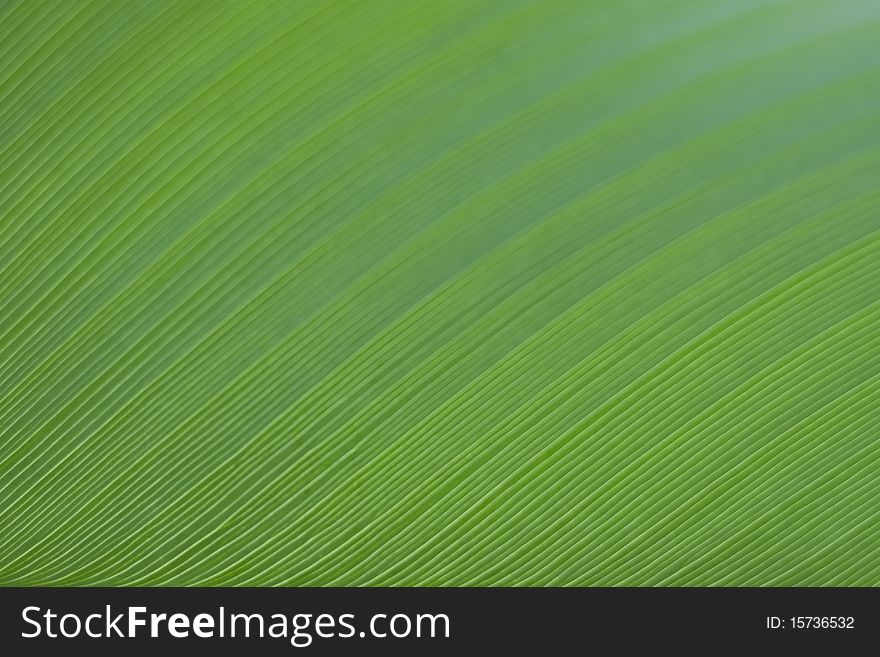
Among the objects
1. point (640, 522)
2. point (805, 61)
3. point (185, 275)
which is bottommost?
point (640, 522)

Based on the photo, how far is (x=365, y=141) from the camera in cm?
51

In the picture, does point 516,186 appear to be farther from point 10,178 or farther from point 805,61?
point 10,178

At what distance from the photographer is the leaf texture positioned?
1.65 feet

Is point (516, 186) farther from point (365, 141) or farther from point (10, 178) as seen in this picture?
point (10, 178)

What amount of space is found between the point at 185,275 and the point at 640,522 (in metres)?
0.35

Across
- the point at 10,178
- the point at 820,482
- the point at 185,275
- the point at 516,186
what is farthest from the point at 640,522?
the point at 10,178

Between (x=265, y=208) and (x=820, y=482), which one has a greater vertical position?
(x=265, y=208)

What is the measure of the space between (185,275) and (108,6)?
0.17m

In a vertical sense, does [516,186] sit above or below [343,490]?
above

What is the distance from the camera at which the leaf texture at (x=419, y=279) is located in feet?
1.65

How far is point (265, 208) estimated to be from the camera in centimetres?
51

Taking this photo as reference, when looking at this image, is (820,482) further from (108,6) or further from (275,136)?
(108,6)

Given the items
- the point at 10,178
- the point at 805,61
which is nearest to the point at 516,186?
the point at 805,61

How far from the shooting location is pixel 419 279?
1.69 ft
